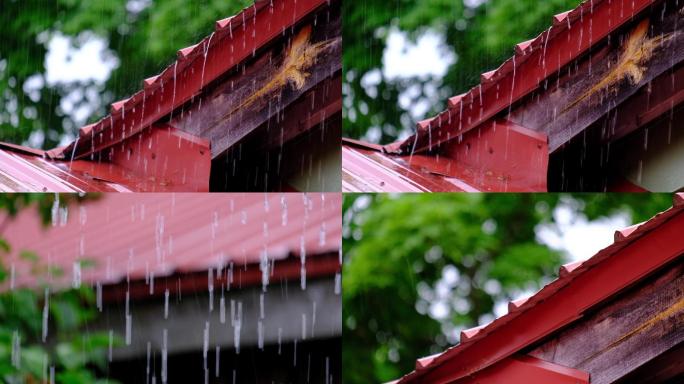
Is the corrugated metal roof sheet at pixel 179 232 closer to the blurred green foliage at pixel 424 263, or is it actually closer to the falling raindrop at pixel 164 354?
the falling raindrop at pixel 164 354

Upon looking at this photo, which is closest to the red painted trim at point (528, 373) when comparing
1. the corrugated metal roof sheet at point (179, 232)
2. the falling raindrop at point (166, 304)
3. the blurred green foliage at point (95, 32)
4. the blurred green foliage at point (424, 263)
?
the corrugated metal roof sheet at point (179, 232)

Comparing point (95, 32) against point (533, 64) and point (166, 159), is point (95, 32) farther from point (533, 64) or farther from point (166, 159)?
point (533, 64)

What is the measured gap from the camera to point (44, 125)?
4.70 metres

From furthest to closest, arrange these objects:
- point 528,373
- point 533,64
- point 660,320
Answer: point 533,64, point 528,373, point 660,320

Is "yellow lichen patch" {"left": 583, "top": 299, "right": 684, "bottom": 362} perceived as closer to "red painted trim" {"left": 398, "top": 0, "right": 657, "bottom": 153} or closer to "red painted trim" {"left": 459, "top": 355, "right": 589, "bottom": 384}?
"red painted trim" {"left": 459, "top": 355, "right": 589, "bottom": 384}

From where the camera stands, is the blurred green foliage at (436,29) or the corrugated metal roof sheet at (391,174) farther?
the blurred green foliage at (436,29)

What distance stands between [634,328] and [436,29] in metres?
2.25

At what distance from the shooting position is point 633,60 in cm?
396

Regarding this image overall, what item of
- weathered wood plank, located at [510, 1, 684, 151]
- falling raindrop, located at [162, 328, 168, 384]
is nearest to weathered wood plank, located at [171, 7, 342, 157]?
falling raindrop, located at [162, 328, 168, 384]

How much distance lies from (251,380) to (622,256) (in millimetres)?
1741

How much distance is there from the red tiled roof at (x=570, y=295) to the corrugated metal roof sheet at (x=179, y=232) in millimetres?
897

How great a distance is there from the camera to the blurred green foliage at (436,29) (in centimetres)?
452

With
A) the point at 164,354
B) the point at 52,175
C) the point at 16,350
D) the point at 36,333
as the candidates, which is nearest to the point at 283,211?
the point at 164,354

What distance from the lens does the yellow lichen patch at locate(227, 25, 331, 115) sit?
4.24 metres
